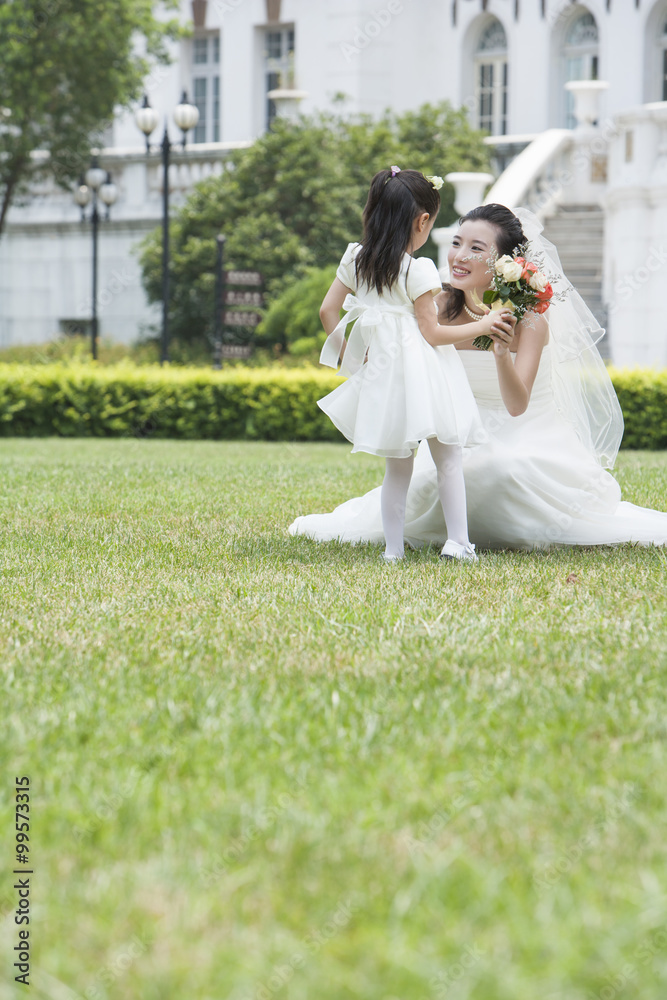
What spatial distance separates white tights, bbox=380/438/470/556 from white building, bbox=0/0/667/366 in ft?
46.1

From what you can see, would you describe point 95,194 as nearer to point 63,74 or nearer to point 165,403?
point 63,74

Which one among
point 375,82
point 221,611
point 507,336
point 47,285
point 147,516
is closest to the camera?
point 221,611

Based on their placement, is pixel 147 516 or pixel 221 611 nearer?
pixel 221 611

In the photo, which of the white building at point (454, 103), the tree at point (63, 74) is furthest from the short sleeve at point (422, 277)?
the tree at point (63, 74)

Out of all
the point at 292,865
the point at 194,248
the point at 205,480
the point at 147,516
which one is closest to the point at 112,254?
the point at 194,248

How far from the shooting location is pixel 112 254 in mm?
26703

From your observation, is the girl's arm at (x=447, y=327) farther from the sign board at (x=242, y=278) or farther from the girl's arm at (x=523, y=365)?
the sign board at (x=242, y=278)

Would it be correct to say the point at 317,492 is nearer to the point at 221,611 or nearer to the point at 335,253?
the point at 221,611

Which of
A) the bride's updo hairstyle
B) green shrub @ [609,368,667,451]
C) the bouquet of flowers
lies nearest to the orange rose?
the bouquet of flowers

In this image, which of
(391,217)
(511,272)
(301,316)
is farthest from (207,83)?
(511,272)

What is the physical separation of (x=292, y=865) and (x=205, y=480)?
25.1 ft

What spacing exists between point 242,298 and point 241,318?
1.05 ft

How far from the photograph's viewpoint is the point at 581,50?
80.7ft

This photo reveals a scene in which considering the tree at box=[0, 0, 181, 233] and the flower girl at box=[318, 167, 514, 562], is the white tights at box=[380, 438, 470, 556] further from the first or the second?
the tree at box=[0, 0, 181, 233]
